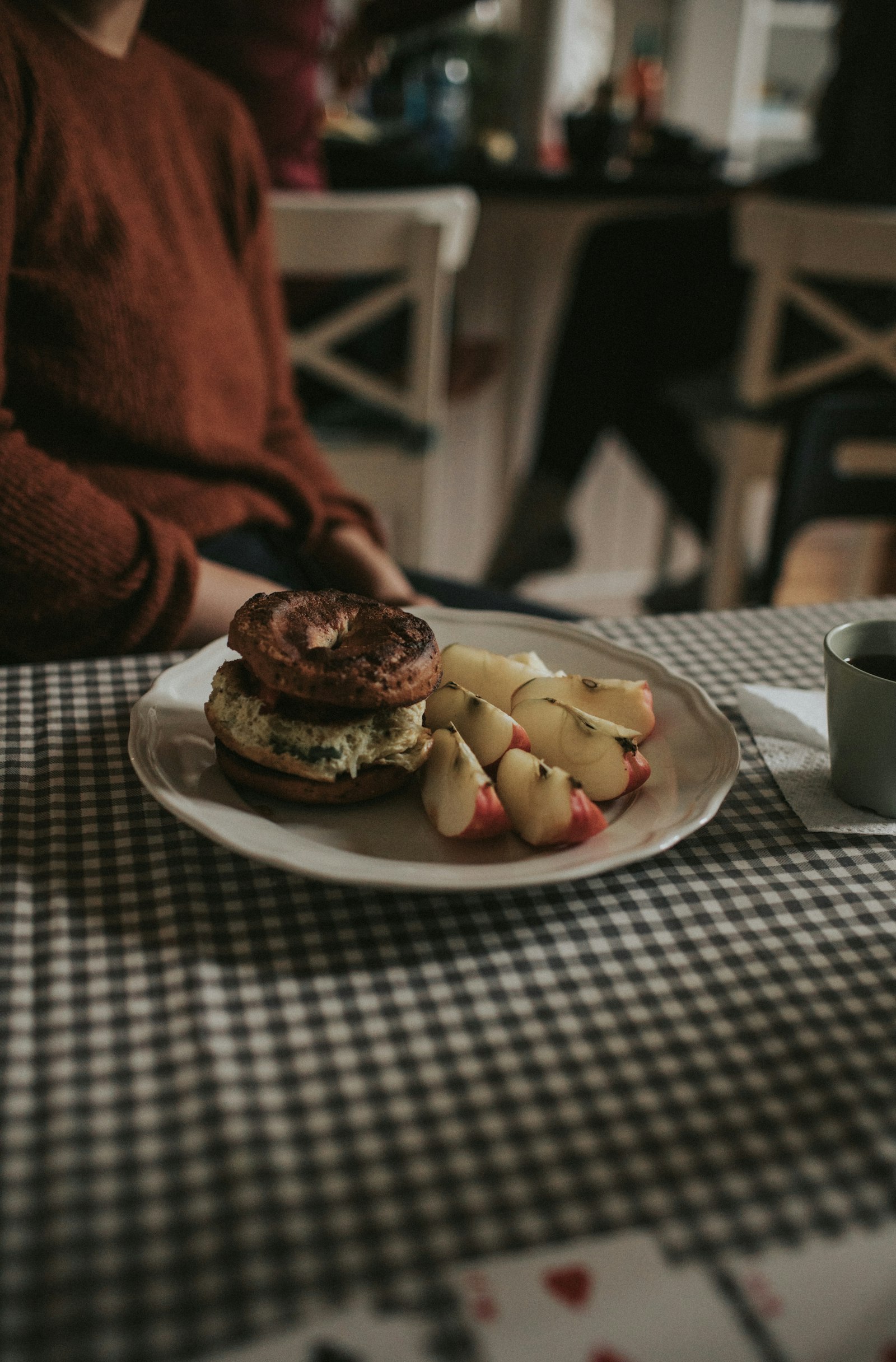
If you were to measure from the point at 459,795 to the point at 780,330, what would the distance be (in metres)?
1.83

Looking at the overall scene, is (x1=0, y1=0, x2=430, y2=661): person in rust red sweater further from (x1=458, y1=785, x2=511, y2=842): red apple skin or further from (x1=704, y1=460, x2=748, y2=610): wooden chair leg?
(x1=704, y1=460, x2=748, y2=610): wooden chair leg

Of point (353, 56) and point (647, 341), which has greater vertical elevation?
point (353, 56)

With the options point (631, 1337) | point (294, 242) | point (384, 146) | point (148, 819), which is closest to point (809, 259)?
point (294, 242)

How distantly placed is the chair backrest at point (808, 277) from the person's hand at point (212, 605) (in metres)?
1.31

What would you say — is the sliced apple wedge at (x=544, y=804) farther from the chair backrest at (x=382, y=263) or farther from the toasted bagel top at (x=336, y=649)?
the chair backrest at (x=382, y=263)

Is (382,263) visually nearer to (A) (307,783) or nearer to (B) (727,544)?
(B) (727,544)

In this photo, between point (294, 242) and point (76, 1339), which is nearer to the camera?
point (76, 1339)

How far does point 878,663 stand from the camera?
68 centimetres

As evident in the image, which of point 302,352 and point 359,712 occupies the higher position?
Answer: point 359,712

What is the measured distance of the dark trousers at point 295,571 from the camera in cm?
119

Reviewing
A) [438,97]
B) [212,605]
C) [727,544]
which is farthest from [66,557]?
[438,97]

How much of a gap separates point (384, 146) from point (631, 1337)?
8.37 feet

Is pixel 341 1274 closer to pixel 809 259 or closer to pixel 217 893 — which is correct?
pixel 217 893

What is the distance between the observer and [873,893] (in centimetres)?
57
